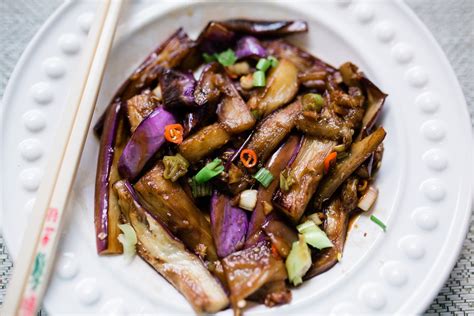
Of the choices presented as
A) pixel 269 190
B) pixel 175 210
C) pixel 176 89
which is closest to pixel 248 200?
pixel 269 190

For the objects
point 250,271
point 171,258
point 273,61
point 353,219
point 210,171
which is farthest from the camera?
point 273,61

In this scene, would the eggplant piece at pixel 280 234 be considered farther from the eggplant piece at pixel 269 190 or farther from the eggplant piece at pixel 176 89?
→ the eggplant piece at pixel 176 89

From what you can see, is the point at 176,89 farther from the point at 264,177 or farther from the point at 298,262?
the point at 298,262

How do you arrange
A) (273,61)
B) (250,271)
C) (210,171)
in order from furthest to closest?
(273,61) → (210,171) → (250,271)

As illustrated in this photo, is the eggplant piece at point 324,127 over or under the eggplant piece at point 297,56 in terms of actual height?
under

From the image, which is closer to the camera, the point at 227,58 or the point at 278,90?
the point at 278,90

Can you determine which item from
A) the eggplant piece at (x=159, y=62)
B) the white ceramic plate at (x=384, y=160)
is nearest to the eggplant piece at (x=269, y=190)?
the white ceramic plate at (x=384, y=160)

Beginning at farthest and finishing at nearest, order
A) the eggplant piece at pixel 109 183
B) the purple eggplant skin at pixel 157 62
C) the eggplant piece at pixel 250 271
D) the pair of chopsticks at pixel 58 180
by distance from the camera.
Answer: the purple eggplant skin at pixel 157 62
the eggplant piece at pixel 109 183
the eggplant piece at pixel 250 271
the pair of chopsticks at pixel 58 180
